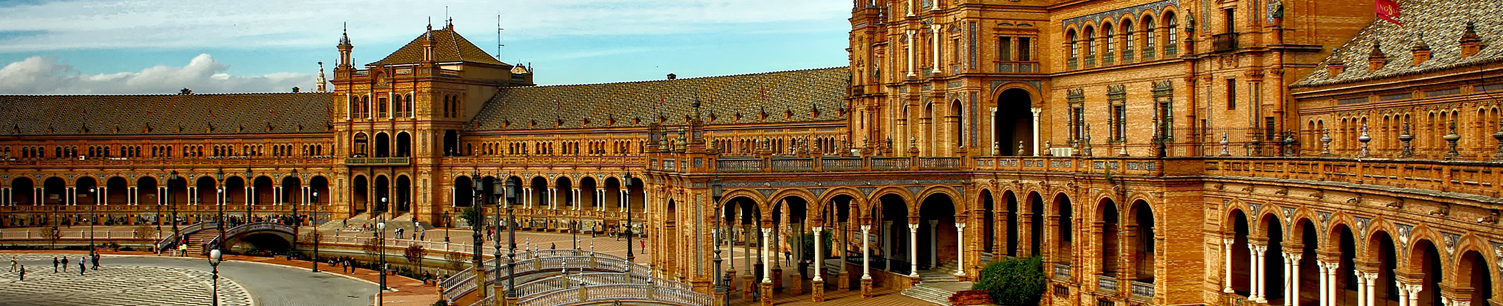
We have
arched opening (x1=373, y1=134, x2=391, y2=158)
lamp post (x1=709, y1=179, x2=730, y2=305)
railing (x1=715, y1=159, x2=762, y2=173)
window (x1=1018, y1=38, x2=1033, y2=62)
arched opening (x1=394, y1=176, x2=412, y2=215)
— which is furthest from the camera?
arched opening (x1=373, y1=134, x2=391, y2=158)

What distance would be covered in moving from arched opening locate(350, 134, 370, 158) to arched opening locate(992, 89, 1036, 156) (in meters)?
66.1

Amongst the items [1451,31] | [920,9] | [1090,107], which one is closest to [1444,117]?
[1451,31]

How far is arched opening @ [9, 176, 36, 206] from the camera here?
118688 millimetres

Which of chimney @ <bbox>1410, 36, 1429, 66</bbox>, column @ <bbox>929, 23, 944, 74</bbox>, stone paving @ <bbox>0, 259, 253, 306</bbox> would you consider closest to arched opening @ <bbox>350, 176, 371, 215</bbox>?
stone paving @ <bbox>0, 259, 253, 306</bbox>

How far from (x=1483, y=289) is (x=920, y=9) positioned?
114 feet

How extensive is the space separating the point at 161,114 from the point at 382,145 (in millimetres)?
20458

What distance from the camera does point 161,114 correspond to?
126500 mm

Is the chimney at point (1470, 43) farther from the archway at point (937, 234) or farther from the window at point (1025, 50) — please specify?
the archway at point (937, 234)

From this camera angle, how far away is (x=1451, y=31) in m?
46.0

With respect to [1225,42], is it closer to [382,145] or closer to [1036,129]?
[1036,129]

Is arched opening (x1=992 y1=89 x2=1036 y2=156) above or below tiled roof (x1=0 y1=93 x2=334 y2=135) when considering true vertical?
below

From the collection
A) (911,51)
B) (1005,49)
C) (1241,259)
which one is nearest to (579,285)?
(1005,49)

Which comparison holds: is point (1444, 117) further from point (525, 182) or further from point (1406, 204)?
point (525, 182)

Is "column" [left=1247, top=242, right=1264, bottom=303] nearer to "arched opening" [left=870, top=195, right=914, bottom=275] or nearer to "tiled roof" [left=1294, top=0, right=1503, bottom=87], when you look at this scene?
"tiled roof" [left=1294, top=0, right=1503, bottom=87]
